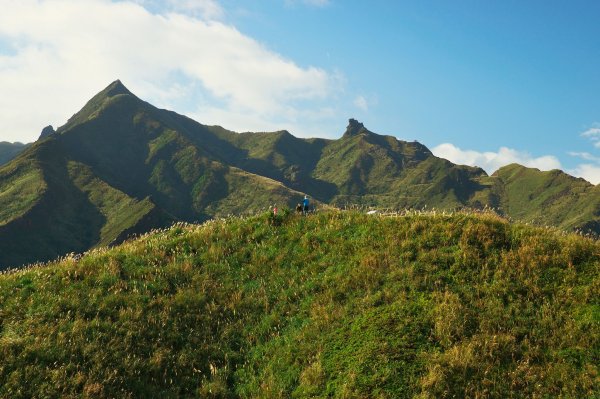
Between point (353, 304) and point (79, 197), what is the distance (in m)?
209

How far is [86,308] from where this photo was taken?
1232 cm

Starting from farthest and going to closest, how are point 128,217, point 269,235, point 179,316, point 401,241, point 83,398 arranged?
1. point 128,217
2. point 269,235
3. point 401,241
4. point 179,316
5. point 83,398

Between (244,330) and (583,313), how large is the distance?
357 inches

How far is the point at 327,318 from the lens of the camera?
1217cm

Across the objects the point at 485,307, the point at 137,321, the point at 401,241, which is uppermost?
the point at 401,241

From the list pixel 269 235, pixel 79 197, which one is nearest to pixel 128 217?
pixel 79 197

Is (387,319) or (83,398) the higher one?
(387,319)

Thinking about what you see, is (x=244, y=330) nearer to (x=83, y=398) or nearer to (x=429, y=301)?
(x=83, y=398)

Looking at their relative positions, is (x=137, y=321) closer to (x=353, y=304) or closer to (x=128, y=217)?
(x=353, y=304)

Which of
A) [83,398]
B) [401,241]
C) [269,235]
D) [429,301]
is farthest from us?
[269,235]

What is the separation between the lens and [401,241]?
15133 millimetres

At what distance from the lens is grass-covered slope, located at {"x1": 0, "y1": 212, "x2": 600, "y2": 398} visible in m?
9.77

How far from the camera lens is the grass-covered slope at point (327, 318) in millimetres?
9773

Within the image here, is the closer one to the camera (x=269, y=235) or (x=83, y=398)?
(x=83, y=398)
